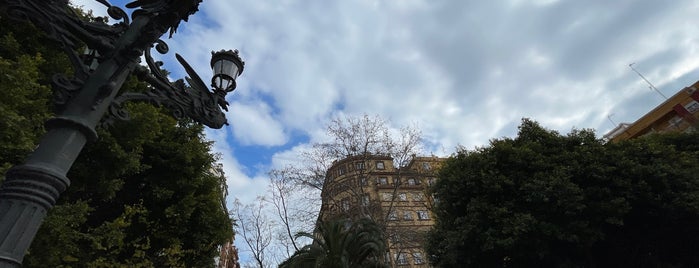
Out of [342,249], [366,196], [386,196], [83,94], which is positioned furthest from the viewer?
[386,196]

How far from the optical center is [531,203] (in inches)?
342

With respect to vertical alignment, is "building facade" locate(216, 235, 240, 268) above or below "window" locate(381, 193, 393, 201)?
below

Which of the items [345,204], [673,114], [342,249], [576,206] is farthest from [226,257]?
[673,114]

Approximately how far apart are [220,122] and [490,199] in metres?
7.79

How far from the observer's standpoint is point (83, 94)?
2227 millimetres

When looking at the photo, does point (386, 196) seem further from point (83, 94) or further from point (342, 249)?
point (83, 94)

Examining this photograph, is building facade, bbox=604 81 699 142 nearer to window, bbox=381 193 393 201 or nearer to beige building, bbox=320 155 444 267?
beige building, bbox=320 155 444 267

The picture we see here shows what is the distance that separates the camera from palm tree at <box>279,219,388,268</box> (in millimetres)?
7539

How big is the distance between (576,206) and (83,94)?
8970mm

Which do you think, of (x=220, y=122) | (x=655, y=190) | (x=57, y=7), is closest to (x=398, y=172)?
(x=655, y=190)

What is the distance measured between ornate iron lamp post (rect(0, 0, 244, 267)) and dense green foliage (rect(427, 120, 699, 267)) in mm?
7493

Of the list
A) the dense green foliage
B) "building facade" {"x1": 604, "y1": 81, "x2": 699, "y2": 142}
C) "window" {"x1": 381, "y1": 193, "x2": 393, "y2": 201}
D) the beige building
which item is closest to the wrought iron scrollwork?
the dense green foliage

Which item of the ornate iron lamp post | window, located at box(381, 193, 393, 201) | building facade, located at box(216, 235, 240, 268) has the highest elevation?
window, located at box(381, 193, 393, 201)

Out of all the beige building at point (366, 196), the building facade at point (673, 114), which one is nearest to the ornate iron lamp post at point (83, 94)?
the beige building at point (366, 196)
